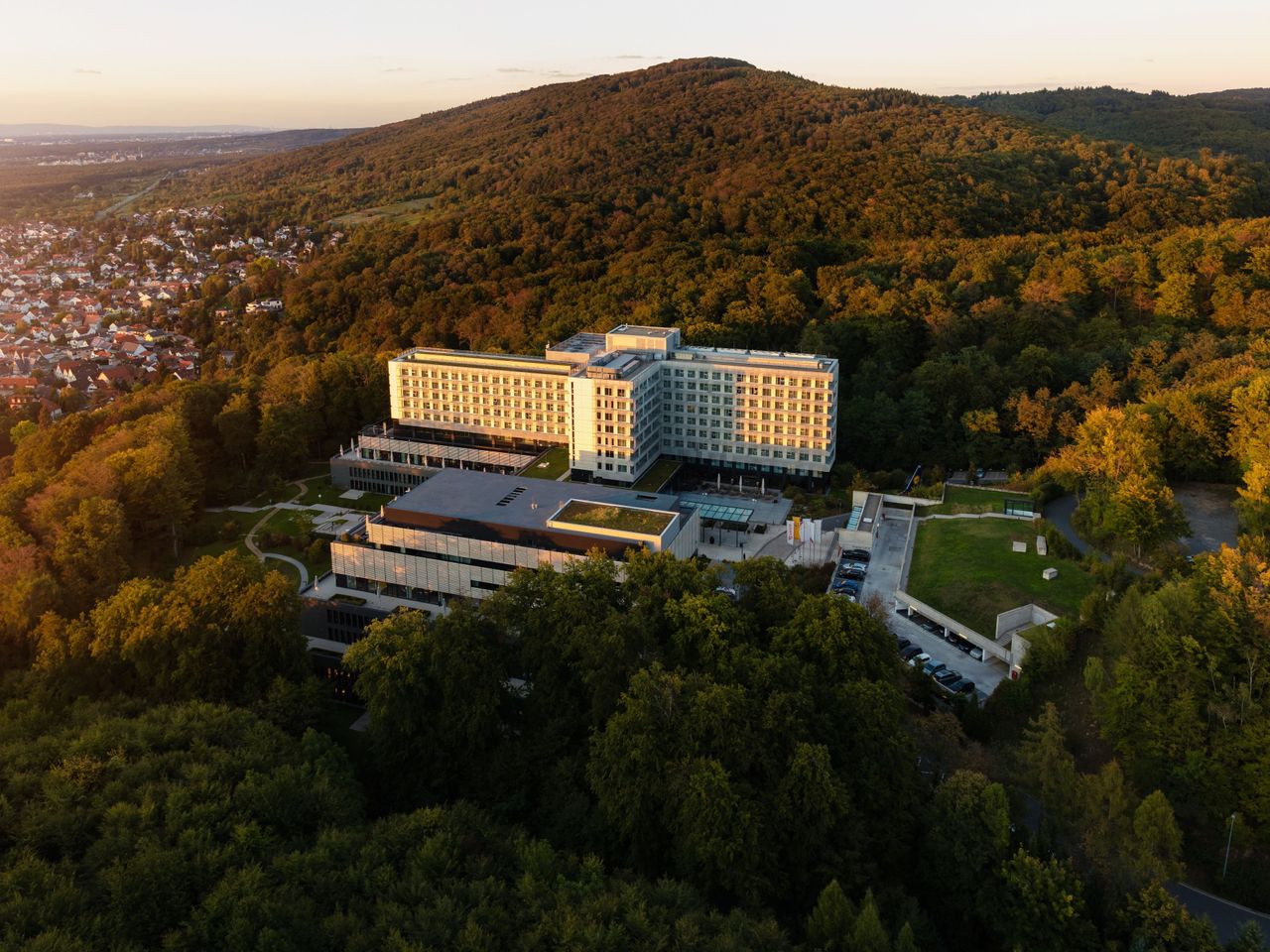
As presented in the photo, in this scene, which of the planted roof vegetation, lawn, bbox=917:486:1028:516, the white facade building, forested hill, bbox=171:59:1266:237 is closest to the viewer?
the planted roof vegetation

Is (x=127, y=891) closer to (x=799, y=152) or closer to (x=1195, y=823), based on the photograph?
(x=1195, y=823)

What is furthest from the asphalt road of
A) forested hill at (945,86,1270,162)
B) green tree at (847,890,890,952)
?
forested hill at (945,86,1270,162)

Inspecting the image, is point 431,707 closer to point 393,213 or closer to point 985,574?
point 985,574

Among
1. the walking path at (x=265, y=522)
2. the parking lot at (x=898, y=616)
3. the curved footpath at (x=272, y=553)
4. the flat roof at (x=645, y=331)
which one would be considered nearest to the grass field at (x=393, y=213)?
the flat roof at (x=645, y=331)

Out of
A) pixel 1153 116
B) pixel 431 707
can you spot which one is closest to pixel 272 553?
pixel 431 707

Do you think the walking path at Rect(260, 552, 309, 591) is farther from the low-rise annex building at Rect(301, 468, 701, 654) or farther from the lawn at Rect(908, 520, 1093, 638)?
the lawn at Rect(908, 520, 1093, 638)
